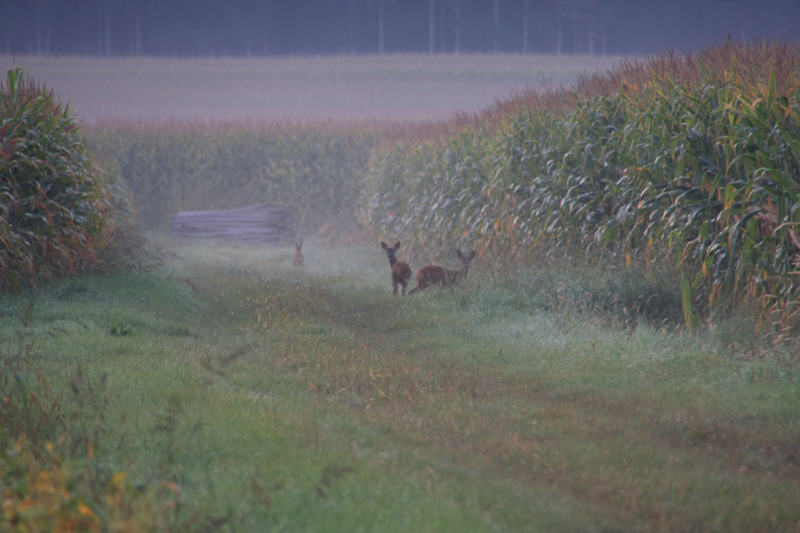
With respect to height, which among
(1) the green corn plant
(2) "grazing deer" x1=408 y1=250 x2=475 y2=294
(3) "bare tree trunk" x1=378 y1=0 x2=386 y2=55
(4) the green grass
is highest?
(3) "bare tree trunk" x1=378 y1=0 x2=386 y2=55

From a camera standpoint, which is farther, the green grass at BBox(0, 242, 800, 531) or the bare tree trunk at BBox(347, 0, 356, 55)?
the bare tree trunk at BBox(347, 0, 356, 55)

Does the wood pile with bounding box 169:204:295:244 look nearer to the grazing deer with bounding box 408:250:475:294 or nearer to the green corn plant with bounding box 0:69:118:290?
the green corn plant with bounding box 0:69:118:290

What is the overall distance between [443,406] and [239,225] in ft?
61.4

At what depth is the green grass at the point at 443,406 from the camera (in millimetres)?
3416

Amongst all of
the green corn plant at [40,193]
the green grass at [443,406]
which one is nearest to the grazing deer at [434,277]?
the green grass at [443,406]

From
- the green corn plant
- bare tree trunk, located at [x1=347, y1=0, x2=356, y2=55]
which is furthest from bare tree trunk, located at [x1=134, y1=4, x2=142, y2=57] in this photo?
the green corn plant

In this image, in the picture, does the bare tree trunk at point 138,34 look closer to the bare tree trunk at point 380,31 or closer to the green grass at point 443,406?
the bare tree trunk at point 380,31

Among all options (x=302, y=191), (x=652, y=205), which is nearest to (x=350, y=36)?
(x=302, y=191)

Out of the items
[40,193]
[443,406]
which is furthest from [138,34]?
[443,406]

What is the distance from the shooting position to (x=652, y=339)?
22.6 feet

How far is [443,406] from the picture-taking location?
17.0 ft

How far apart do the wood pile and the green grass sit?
12799mm

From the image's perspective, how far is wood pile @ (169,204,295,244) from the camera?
Answer: 2248 centimetres

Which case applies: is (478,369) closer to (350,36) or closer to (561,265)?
(561,265)
